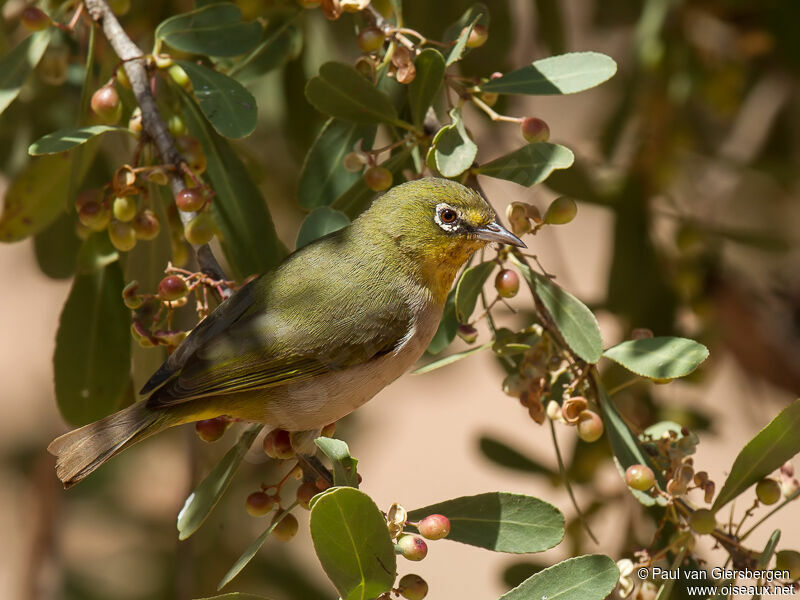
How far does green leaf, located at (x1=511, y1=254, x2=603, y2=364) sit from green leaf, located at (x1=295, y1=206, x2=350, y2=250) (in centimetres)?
58

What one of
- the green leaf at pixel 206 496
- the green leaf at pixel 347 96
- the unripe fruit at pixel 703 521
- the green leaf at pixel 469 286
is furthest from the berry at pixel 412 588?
the green leaf at pixel 347 96

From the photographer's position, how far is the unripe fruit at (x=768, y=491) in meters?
2.42

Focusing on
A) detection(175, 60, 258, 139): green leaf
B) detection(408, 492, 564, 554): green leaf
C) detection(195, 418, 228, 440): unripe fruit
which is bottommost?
detection(408, 492, 564, 554): green leaf

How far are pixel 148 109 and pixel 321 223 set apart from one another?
0.62m

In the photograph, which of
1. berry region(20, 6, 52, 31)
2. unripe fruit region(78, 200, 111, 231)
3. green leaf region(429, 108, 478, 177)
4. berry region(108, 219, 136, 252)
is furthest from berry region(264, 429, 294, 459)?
berry region(20, 6, 52, 31)

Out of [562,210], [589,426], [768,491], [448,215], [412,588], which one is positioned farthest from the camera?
[448,215]

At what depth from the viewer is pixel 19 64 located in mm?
2875

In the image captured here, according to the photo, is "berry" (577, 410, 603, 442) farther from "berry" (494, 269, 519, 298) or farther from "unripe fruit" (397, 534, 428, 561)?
"unripe fruit" (397, 534, 428, 561)

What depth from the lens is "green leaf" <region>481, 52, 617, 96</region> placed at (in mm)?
2635

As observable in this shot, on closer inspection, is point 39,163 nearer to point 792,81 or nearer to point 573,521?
point 573,521

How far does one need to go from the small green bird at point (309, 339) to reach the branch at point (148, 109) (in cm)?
16

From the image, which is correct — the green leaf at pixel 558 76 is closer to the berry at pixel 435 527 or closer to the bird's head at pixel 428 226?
the bird's head at pixel 428 226

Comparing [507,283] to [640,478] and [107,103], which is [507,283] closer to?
[640,478]

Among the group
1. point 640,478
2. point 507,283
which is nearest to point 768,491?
point 640,478
